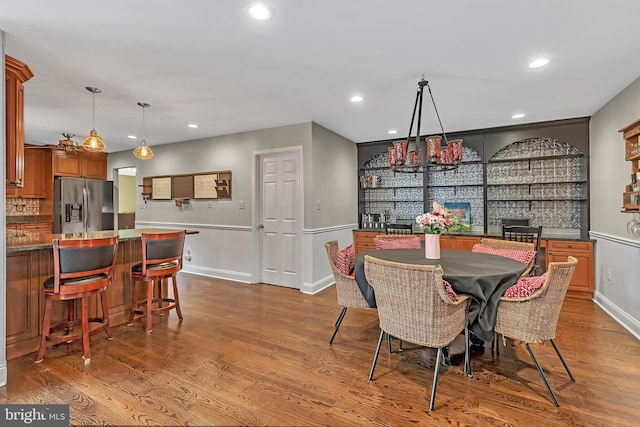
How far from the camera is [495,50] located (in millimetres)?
2416

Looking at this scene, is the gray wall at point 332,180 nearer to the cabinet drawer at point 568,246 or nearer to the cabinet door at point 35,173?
the cabinet drawer at point 568,246

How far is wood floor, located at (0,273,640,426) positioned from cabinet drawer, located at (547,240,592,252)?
1.14 m

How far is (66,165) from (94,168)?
0.49 m

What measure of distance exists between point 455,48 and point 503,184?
3.13 metres

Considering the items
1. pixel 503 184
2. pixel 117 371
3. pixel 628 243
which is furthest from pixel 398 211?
pixel 117 371

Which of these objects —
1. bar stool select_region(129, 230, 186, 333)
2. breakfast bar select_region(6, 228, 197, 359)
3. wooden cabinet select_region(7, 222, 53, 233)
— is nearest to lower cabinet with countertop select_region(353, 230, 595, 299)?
bar stool select_region(129, 230, 186, 333)

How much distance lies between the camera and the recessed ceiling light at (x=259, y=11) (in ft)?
6.20

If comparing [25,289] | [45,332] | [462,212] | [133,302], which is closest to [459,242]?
[462,212]

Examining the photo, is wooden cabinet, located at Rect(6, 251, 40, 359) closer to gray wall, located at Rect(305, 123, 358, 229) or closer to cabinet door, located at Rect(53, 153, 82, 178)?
gray wall, located at Rect(305, 123, 358, 229)

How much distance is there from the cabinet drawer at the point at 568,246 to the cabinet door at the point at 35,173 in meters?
8.48

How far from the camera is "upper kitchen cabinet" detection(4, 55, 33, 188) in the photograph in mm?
2290

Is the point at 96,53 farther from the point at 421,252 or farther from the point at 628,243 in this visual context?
the point at 628,243

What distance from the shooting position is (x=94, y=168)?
6.54m

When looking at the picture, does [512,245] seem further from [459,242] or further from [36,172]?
[36,172]
